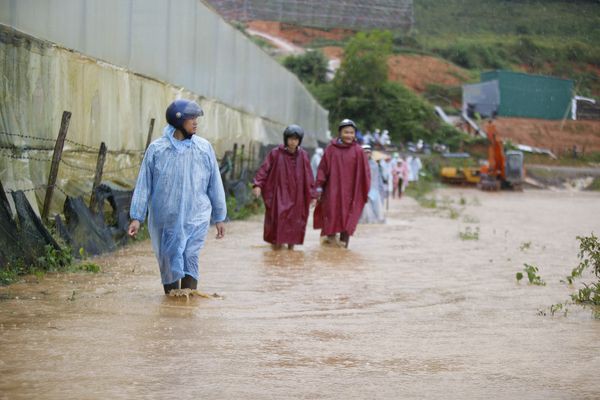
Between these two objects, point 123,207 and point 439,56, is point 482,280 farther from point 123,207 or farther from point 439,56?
point 439,56

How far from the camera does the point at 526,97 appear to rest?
61.5 m

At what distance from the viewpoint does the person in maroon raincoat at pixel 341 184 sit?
14.1 metres

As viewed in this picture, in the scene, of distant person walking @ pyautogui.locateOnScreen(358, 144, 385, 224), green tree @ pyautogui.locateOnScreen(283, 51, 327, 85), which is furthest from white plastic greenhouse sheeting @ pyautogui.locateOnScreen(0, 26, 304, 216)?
green tree @ pyautogui.locateOnScreen(283, 51, 327, 85)

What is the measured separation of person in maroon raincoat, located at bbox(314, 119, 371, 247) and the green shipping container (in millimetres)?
36480

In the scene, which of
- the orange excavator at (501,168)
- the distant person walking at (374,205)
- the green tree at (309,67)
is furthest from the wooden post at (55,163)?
the green tree at (309,67)

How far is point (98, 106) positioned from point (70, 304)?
212 inches

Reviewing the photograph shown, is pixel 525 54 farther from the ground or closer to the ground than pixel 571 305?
farther from the ground

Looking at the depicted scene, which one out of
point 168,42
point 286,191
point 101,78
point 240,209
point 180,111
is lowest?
point 240,209

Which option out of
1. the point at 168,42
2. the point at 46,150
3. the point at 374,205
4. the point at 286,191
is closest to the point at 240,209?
the point at 374,205

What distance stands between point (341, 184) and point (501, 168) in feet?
112

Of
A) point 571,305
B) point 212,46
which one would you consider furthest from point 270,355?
point 212,46

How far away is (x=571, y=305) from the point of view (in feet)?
28.3

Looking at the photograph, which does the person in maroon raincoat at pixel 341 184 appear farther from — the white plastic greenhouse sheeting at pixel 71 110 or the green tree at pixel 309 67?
the green tree at pixel 309 67

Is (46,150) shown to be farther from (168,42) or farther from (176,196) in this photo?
(168,42)
